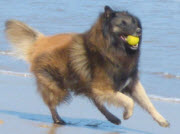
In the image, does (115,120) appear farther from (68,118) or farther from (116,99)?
(68,118)

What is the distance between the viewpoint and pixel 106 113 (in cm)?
577

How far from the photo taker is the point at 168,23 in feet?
39.7

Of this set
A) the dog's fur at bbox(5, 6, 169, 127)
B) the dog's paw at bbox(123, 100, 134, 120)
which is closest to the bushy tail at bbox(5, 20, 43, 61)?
the dog's fur at bbox(5, 6, 169, 127)

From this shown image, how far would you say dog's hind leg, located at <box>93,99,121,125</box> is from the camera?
18.5ft

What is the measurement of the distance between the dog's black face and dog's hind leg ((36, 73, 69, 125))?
920mm

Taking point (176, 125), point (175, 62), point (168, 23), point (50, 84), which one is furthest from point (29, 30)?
point (168, 23)

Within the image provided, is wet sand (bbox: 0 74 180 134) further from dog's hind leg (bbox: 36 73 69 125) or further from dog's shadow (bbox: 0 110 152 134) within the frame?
dog's hind leg (bbox: 36 73 69 125)

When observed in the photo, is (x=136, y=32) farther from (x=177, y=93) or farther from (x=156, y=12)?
(x=156, y=12)

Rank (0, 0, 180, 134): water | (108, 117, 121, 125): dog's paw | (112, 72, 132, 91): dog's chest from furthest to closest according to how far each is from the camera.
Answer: (0, 0, 180, 134): water < (108, 117, 121, 125): dog's paw < (112, 72, 132, 91): dog's chest

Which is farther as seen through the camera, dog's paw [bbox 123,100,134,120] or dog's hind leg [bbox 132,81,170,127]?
dog's hind leg [bbox 132,81,170,127]

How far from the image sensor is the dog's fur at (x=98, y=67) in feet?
17.0

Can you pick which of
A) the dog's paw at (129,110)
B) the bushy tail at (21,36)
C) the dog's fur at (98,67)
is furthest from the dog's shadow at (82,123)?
the bushy tail at (21,36)

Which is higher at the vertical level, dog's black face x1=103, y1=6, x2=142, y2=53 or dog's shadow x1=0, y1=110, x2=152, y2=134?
dog's black face x1=103, y1=6, x2=142, y2=53

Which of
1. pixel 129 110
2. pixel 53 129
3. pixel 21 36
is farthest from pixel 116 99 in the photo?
pixel 21 36
